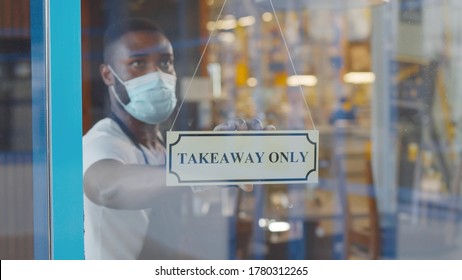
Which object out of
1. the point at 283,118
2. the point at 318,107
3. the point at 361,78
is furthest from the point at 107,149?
the point at 361,78

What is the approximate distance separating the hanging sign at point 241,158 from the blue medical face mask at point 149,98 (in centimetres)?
11

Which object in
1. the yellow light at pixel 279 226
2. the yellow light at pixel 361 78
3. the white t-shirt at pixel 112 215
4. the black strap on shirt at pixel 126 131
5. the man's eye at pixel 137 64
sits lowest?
the yellow light at pixel 279 226

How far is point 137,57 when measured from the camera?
5.85 ft

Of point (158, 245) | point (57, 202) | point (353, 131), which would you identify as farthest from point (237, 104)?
point (57, 202)

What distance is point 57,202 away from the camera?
1607 millimetres

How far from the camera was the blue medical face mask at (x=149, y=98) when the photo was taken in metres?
1.76

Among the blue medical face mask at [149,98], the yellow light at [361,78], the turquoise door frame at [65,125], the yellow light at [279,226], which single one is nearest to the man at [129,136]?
the blue medical face mask at [149,98]

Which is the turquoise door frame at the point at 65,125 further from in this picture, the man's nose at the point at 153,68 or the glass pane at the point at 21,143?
the man's nose at the point at 153,68

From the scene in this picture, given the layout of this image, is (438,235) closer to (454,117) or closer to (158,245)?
(454,117)

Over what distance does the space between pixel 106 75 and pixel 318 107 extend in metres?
4.16

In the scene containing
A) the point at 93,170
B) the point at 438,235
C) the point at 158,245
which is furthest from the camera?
the point at 438,235

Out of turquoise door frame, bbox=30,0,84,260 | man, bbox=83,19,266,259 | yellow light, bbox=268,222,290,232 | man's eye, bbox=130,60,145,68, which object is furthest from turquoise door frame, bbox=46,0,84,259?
yellow light, bbox=268,222,290,232

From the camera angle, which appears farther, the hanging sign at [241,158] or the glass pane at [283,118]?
the glass pane at [283,118]

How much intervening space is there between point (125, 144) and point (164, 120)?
13cm
